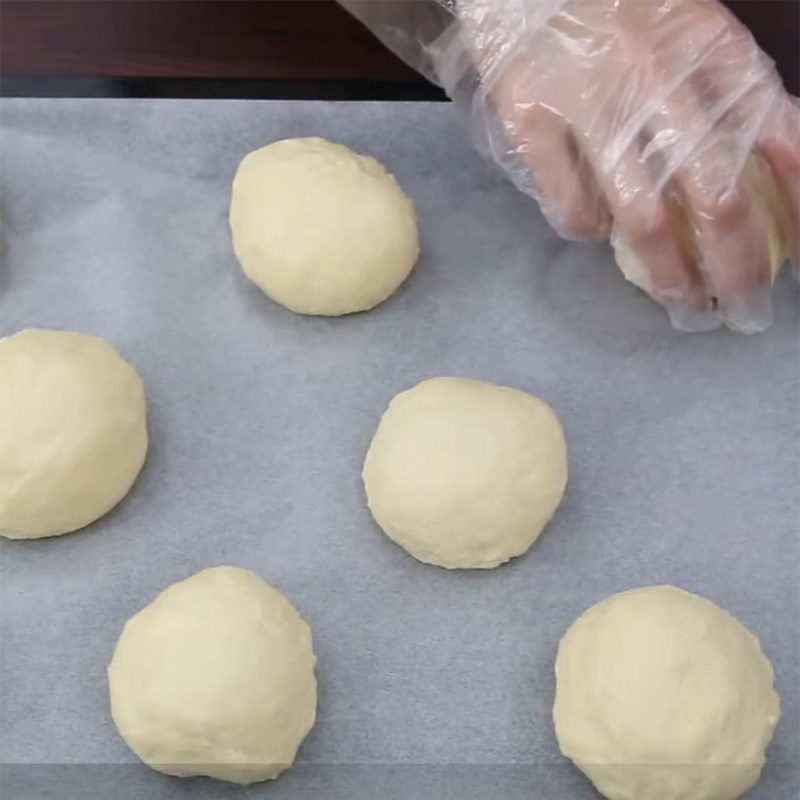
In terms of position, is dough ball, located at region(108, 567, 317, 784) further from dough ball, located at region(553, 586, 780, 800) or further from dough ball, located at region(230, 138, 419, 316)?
dough ball, located at region(230, 138, 419, 316)

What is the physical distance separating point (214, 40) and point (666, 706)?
3.35 feet

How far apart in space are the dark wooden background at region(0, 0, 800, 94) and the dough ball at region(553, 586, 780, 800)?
802mm

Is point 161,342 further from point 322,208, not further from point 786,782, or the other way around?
point 786,782

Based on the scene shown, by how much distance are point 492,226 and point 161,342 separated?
17.6 inches

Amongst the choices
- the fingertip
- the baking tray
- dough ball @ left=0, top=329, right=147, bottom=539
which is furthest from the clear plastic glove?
dough ball @ left=0, top=329, right=147, bottom=539

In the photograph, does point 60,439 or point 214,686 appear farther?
point 60,439

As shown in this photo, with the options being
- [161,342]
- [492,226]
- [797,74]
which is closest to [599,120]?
[492,226]

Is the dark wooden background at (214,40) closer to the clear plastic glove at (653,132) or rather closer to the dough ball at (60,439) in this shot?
Result: the clear plastic glove at (653,132)

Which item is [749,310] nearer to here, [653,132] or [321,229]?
[653,132]

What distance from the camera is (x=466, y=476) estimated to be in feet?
3.80

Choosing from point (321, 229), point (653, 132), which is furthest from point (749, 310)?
point (321, 229)

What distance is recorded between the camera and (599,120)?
3.94 feet

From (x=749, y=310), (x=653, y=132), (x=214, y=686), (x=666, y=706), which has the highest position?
(x=653, y=132)

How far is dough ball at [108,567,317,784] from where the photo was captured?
1.03 meters
